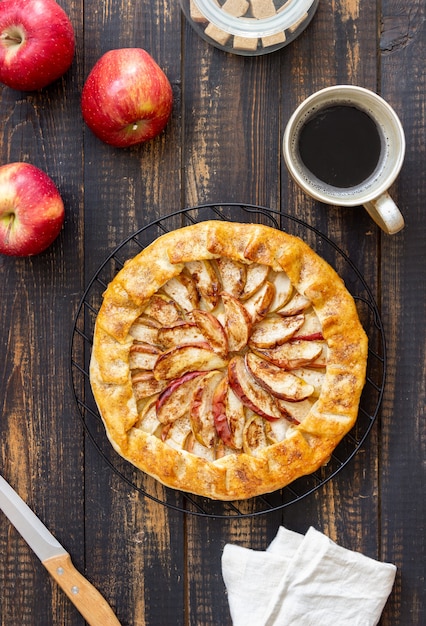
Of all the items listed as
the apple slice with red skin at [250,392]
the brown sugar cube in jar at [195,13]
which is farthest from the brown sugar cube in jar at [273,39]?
the apple slice with red skin at [250,392]

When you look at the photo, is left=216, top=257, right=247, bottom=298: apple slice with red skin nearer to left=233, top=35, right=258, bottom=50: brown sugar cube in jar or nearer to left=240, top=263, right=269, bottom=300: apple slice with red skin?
left=240, top=263, right=269, bottom=300: apple slice with red skin

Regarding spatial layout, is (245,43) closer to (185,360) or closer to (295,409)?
(185,360)

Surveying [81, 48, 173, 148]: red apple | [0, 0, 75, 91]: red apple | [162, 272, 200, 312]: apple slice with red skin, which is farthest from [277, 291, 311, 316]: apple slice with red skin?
[0, 0, 75, 91]: red apple

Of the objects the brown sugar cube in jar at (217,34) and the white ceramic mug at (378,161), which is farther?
the brown sugar cube in jar at (217,34)

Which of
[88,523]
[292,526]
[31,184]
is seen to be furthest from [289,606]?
[31,184]

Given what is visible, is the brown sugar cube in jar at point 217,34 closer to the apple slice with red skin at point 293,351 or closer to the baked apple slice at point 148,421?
the apple slice with red skin at point 293,351

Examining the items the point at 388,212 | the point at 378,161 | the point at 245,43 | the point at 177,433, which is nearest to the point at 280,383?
the point at 177,433
